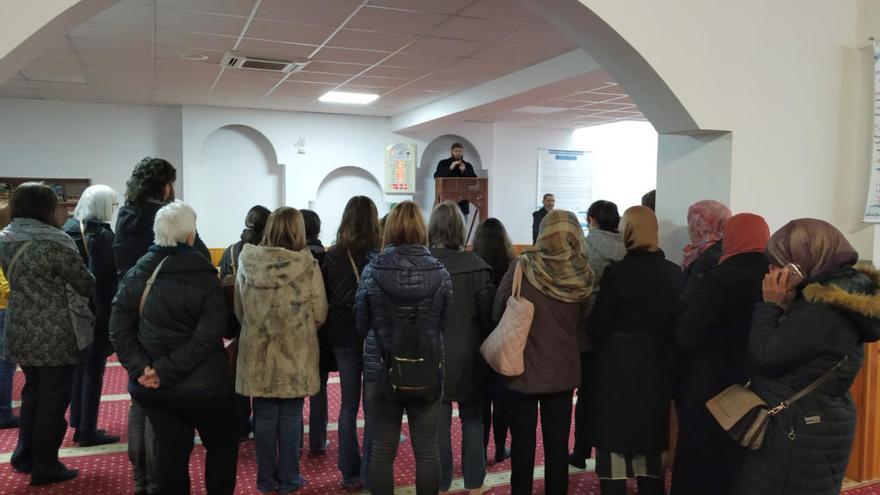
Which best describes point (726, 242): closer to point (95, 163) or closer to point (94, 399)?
point (94, 399)

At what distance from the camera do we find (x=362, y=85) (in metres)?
7.56

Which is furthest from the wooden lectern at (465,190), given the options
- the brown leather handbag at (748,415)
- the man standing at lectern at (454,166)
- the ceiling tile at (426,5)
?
the brown leather handbag at (748,415)

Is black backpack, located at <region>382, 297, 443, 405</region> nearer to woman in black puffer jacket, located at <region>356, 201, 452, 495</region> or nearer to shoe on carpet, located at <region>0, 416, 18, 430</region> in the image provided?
woman in black puffer jacket, located at <region>356, 201, 452, 495</region>

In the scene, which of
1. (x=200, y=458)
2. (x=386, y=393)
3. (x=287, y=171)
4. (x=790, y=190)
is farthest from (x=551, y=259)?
(x=287, y=171)

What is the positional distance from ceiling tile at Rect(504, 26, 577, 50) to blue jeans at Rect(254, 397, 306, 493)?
345 centimetres

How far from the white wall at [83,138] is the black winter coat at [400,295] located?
780 centimetres

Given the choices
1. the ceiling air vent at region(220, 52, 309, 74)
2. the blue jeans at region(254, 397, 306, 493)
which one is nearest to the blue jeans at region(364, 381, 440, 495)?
the blue jeans at region(254, 397, 306, 493)

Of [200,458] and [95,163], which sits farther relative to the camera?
[95,163]

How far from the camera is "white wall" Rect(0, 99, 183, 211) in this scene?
28.7ft

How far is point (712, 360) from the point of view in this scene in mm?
2623

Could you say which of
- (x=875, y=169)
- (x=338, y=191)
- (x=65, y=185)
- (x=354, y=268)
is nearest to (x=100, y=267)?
(x=354, y=268)

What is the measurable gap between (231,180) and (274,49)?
176 inches

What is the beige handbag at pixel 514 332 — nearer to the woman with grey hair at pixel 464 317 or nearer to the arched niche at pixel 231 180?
the woman with grey hair at pixel 464 317

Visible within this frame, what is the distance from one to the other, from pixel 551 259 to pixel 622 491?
3.49ft
